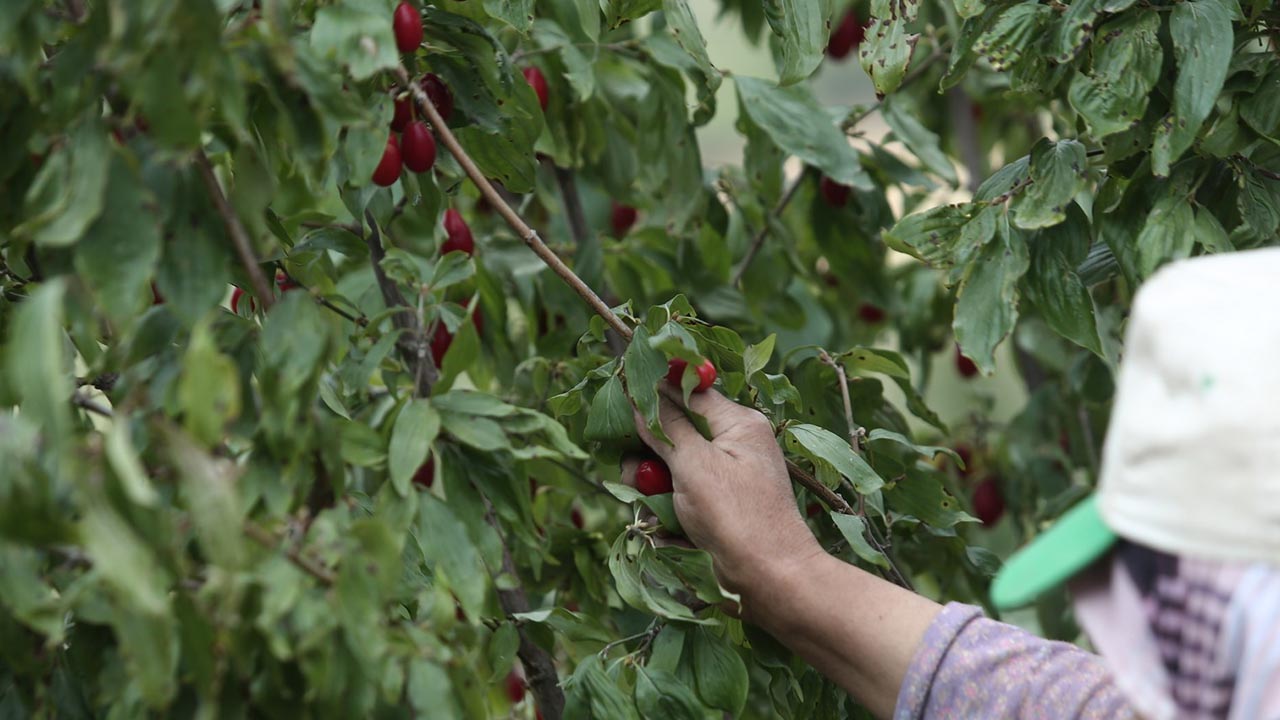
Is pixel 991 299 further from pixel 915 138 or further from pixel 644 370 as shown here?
pixel 915 138

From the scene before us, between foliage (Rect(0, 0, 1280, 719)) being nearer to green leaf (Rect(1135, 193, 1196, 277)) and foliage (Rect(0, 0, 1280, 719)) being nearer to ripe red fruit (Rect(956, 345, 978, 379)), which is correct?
green leaf (Rect(1135, 193, 1196, 277))

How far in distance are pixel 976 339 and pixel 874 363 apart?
141 mm

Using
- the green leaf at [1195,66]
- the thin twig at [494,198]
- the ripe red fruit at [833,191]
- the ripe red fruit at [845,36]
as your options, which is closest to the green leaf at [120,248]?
the thin twig at [494,198]

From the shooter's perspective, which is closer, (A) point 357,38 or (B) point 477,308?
(A) point 357,38

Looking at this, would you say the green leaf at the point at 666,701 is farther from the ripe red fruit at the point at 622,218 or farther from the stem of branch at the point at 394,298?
the ripe red fruit at the point at 622,218

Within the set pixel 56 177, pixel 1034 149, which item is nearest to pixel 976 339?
pixel 1034 149

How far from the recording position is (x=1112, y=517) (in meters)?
0.49

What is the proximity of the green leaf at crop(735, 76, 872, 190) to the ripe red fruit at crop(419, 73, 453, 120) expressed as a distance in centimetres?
39

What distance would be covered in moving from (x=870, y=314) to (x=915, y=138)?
18.1 inches

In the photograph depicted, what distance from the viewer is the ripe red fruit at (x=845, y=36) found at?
5.01 ft

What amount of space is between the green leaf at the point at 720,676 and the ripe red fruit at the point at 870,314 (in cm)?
89

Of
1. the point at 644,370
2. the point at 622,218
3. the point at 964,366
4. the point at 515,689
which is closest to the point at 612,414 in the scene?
the point at 644,370

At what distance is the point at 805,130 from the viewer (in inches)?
45.3

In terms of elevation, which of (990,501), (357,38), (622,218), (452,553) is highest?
(357,38)
